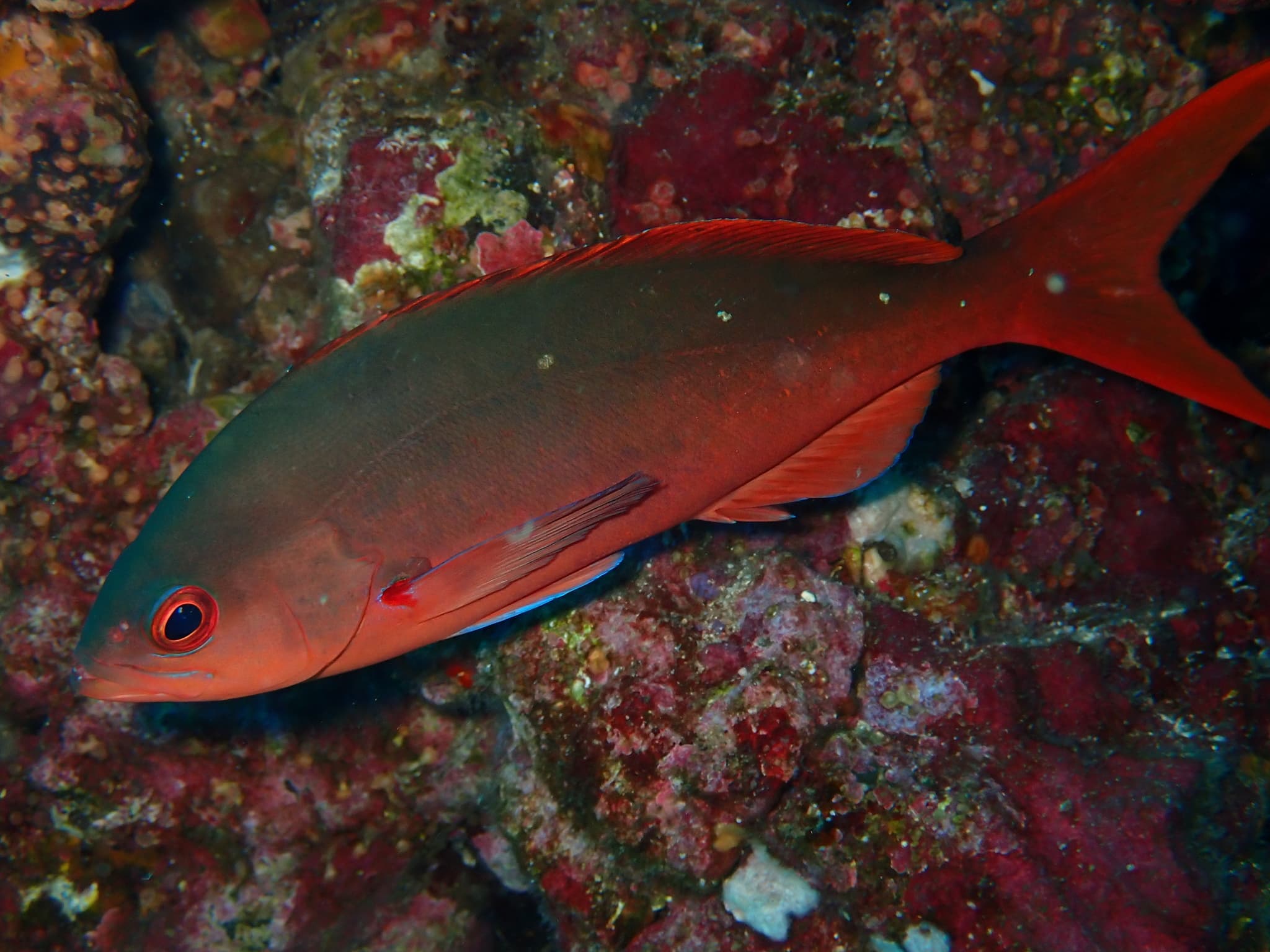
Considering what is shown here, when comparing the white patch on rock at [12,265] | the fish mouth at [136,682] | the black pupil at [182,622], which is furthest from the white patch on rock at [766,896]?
the white patch on rock at [12,265]

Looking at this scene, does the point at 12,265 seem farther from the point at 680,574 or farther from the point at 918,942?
the point at 918,942

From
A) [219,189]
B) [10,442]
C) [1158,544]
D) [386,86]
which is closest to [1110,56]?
[1158,544]

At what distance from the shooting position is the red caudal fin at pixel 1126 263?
2.36m

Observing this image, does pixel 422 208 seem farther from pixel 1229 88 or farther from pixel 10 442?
pixel 1229 88

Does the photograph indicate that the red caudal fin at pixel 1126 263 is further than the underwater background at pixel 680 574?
No

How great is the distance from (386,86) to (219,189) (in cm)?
159

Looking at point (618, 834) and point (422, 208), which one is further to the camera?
point (422, 208)

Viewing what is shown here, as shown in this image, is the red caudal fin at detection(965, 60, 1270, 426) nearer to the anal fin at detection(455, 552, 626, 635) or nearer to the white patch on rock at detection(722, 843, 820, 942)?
the anal fin at detection(455, 552, 626, 635)

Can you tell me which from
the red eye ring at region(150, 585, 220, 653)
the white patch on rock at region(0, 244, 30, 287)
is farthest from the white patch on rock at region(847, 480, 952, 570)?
the white patch on rock at region(0, 244, 30, 287)

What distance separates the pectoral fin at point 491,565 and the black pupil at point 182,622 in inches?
22.1

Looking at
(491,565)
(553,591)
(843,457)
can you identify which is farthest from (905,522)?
(491,565)

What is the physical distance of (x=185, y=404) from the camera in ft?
13.8

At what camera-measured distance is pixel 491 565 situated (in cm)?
238

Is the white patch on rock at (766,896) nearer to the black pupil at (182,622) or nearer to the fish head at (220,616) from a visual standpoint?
the fish head at (220,616)
